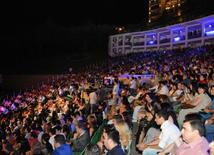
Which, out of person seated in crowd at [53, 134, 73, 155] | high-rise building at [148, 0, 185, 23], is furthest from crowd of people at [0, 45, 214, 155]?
high-rise building at [148, 0, 185, 23]

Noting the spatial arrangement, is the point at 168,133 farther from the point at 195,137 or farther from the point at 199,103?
the point at 199,103

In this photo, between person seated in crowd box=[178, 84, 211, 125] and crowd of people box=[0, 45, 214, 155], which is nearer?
crowd of people box=[0, 45, 214, 155]

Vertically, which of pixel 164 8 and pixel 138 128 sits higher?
pixel 164 8

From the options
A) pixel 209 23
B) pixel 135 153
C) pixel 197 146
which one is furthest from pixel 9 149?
pixel 209 23

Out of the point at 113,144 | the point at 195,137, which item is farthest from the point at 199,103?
the point at 195,137

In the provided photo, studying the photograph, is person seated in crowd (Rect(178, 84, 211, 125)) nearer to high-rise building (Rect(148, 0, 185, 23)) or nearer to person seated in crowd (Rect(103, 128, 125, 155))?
person seated in crowd (Rect(103, 128, 125, 155))

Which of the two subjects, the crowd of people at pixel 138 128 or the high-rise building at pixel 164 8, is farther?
the high-rise building at pixel 164 8

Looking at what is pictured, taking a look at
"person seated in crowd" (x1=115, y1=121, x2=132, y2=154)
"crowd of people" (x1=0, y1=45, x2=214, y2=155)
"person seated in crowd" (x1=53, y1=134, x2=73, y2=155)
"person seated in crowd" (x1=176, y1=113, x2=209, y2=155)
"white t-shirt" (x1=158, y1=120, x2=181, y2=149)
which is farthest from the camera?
"person seated in crowd" (x1=53, y1=134, x2=73, y2=155)

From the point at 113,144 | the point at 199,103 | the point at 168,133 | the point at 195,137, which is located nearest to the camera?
the point at 195,137

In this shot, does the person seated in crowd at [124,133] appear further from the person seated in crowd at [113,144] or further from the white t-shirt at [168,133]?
the person seated in crowd at [113,144]

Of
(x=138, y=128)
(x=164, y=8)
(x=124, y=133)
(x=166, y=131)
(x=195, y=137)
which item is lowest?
(x=138, y=128)

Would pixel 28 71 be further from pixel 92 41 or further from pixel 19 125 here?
pixel 19 125

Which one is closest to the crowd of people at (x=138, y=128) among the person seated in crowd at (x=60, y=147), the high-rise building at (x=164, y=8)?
the person seated in crowd at (x=60, y=147)

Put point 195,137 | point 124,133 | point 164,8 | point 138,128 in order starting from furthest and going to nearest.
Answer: point 164,8 < point 138,128 < point 124,133 < point 195,137
